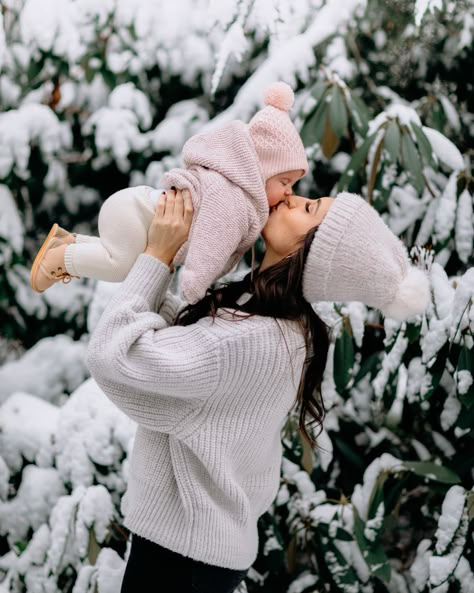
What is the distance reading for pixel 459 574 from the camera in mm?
1467

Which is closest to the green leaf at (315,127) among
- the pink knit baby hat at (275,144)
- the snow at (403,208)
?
the snow at (403,208)

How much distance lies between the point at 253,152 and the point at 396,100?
4.05 feet

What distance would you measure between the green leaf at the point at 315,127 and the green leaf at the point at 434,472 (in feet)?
2.47

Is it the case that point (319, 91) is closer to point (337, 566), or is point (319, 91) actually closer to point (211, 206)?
point (211, 206)

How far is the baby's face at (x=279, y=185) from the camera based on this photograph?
40.3 inches

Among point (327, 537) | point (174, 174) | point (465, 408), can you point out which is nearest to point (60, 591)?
point (327, 537)

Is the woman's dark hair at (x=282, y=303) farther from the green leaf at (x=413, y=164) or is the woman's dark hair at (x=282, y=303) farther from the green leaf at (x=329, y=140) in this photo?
the green leaf at (x=329, y=140)

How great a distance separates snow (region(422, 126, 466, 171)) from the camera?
1628 mm

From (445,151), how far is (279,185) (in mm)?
769

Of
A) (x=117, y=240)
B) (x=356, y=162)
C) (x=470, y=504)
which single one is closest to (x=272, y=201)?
(x=117, y=240)

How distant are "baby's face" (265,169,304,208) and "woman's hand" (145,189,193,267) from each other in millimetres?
112

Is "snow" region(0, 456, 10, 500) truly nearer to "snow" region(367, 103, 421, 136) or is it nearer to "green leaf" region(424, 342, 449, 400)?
"green leaf" region(424, 342, 449, 400)

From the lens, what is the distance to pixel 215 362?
0.98 m

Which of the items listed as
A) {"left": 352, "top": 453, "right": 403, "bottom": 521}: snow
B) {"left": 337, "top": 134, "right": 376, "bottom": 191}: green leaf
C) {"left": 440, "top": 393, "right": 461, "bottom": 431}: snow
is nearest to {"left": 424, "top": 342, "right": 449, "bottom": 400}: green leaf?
{"left": 440, "top": 393, "right": 461, "bottom": 431}: snow
